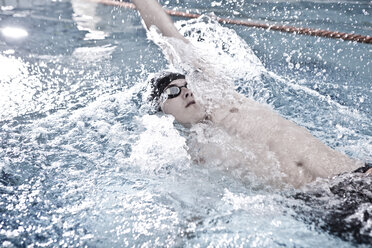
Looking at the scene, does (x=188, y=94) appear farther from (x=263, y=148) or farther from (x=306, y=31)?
(x=306, y=31)

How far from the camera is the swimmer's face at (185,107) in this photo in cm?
240

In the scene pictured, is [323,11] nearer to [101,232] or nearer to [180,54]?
[180,54]

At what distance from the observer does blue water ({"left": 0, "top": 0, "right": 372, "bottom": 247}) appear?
1688mm

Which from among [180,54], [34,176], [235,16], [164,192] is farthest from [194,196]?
[235,16]

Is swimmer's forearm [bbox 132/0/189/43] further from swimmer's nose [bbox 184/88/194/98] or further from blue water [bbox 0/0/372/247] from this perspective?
blue water [bbox 0/0/372/247]

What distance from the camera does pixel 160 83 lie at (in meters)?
2.65

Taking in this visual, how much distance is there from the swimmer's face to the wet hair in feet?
0.46

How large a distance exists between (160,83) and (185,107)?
0.39m

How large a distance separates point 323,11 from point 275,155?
550 cm

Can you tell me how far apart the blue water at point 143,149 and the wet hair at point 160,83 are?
184 millimetres

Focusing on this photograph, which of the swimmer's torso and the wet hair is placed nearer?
the swimmer's torso

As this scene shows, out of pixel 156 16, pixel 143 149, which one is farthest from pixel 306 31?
pixel 143 149

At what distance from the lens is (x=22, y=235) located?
5.67 feet

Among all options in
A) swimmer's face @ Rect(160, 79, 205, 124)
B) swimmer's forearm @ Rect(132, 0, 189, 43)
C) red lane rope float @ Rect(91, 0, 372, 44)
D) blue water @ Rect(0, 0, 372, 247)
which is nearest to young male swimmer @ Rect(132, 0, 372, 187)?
swimmer's face @ Rect(160, 79, 205, 124)
